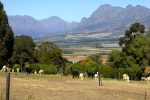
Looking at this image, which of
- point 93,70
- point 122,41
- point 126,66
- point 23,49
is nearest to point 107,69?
point 93,70

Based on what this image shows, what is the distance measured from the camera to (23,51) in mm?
98062

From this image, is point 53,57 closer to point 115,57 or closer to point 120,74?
point 115,57

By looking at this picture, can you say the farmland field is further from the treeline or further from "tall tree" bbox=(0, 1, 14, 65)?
the treeline

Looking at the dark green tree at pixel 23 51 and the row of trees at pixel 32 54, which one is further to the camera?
the dark green tree at pixel 23 51

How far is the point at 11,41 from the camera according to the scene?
225 ft

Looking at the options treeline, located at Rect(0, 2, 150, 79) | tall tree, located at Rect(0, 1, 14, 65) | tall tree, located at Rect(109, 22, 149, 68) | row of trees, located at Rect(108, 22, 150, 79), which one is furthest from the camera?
tall tree, located at Rect(109, 22, 149, 68)

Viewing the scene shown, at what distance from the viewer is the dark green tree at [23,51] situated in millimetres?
95688

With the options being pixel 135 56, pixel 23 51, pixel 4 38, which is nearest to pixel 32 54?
pixel 23 51

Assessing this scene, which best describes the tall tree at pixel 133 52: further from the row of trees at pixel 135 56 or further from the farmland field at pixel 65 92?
the farmland field at pixel 65 92

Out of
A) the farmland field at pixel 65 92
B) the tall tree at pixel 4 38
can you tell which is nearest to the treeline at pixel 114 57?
the tall tree at pixel 4 38

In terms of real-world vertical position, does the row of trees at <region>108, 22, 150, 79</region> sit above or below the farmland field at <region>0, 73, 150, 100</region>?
above

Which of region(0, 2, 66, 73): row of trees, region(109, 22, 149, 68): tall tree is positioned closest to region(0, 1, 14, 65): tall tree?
region(0, 2, 66, 73): row of trees

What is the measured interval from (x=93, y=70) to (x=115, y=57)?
11069 mm

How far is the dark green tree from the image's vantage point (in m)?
95.7
